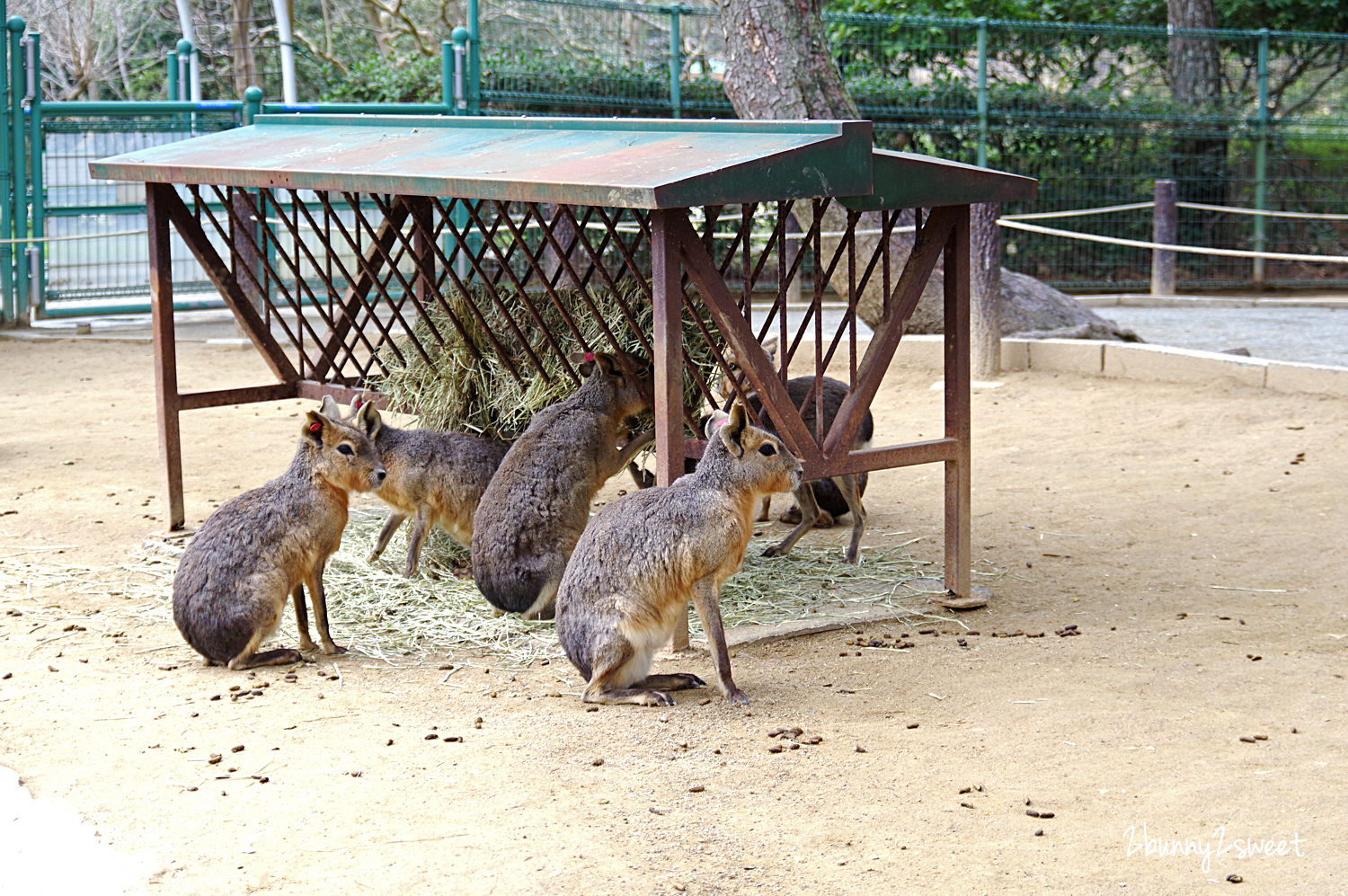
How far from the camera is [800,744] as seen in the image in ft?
14.3

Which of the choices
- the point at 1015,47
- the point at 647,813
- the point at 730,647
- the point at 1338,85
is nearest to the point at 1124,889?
the point at 647,813

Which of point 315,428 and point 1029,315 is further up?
point 315,428

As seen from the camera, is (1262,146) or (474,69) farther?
(1262,146)

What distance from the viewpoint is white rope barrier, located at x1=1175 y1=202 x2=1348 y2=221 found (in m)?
14.4

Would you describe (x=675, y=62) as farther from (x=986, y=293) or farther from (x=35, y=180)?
(x=35, y=180)

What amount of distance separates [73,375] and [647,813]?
371 inches

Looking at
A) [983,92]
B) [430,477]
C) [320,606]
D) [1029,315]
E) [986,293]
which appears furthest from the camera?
[983,92]

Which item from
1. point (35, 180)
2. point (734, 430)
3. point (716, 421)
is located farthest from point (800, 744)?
point (35, 180)

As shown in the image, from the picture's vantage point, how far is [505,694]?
4.91 m

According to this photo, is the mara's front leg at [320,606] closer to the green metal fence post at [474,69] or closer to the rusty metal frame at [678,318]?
the rusty metal frame at [678,318]

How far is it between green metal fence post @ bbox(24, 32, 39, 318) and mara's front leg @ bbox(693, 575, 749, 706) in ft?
34.8

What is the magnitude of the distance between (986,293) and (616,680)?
6.79 metres

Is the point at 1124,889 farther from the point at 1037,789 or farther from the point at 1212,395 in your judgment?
the point at 1212,395

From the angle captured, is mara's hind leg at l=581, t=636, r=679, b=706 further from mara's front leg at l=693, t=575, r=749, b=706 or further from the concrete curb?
the concrete curb
